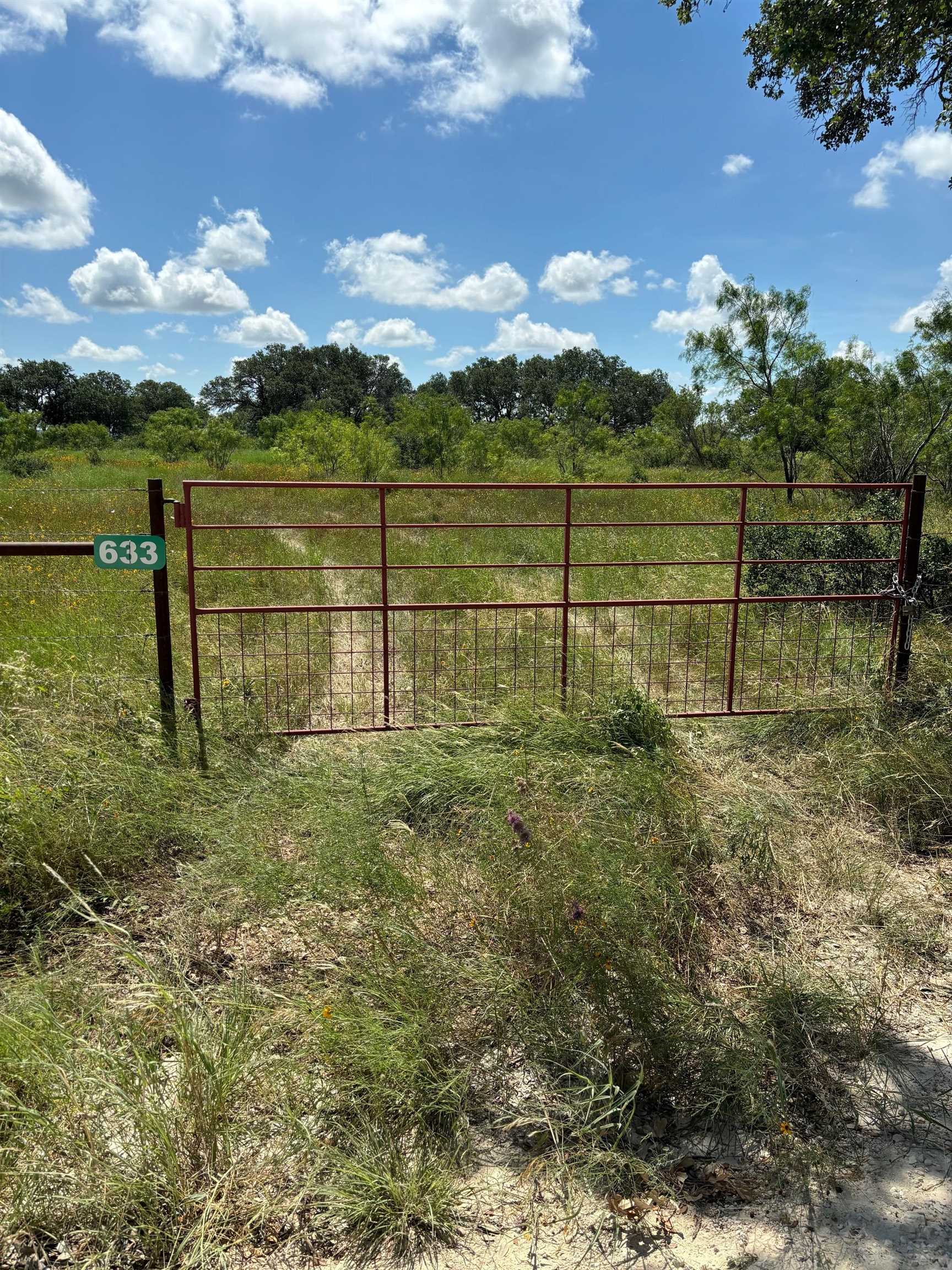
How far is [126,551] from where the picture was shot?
5137 millimetres

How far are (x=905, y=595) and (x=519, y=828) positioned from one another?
179 inches

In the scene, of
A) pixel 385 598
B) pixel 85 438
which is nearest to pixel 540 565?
pixel 385 598

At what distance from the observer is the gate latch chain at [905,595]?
21.7ft

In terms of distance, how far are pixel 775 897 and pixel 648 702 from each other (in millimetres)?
1764

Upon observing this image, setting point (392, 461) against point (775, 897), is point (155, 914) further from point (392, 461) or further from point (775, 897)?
point (392, 461)

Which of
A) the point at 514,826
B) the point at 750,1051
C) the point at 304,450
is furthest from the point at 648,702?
the point at 304,450

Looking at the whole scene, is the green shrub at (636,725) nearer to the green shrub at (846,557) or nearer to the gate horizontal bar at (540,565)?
the gate horizontal bar at (540,565)

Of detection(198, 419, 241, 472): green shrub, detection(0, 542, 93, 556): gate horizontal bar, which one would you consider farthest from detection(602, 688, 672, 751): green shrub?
detection(198, 419, 241, 472): green shrub

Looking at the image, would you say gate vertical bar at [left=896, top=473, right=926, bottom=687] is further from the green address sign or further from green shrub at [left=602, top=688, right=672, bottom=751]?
the green address sign

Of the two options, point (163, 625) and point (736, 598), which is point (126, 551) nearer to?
point (163, 625)

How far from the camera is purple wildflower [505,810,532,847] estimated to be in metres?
3.57

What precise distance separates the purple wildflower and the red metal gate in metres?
1.73

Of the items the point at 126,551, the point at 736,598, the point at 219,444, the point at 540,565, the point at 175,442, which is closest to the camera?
the point at 126,551

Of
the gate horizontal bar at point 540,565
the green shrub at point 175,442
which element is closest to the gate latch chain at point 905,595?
the gate horizontal bar at point 540,565
